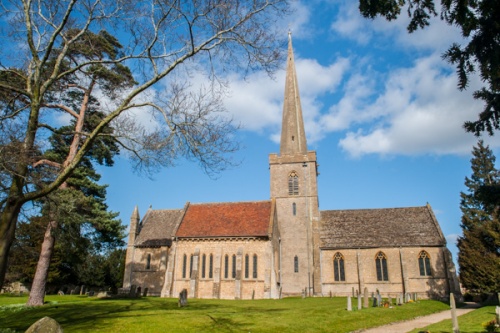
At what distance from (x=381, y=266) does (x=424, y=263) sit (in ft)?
12.1

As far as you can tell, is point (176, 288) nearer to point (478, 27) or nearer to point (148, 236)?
point (148, 236)

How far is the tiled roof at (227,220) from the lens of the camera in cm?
3212

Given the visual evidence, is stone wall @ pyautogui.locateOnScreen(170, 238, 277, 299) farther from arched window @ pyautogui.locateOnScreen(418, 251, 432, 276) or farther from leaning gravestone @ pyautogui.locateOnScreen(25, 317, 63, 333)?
leaning gravestone @ pyautogui.locateOnScreen(25, 317, 63, 333)

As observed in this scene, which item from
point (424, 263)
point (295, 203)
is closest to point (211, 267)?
point (295, 203)

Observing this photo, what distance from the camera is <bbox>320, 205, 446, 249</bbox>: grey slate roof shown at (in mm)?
33188

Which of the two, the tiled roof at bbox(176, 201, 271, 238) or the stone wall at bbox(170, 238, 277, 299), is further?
the tiled roof at bbox(176, 201, 271, 238)

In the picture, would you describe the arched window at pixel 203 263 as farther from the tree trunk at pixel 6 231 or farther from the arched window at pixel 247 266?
the tree trunk at pixel 6 231

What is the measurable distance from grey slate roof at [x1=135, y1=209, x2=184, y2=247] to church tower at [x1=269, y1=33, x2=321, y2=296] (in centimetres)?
1044

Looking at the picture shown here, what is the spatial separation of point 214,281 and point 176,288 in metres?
3.77

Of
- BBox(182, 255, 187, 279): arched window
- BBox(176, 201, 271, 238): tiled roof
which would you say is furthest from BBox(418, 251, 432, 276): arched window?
BBox(182, 255, 187, 279): arched window

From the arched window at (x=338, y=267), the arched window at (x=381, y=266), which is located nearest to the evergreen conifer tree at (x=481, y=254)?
the arched window at (x=381, y=266)

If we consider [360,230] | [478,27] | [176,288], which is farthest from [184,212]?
[478,27]

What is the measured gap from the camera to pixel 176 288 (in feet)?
104

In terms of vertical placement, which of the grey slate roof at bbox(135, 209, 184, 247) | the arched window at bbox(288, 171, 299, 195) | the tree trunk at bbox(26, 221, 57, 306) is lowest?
the tree trunk at bbox(26, 221, 57, 306)
